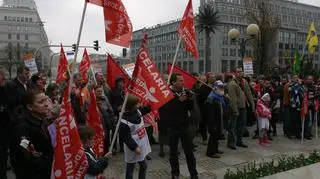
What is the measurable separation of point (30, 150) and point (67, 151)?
1.13ft

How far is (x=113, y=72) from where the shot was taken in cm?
852

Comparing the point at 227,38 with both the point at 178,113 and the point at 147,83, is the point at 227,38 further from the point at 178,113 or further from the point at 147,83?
the point at 147,83

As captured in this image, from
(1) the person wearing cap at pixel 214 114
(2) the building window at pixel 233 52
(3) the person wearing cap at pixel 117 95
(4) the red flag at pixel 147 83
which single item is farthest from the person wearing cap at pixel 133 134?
(2) the building window at pixel 233 52

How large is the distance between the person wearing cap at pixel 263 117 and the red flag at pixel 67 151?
7.66m

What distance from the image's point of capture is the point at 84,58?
10391 millimetres

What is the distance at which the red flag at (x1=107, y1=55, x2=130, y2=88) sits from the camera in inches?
328

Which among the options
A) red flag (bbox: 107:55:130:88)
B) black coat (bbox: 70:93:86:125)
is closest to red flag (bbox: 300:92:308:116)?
red flag (bbox: 107:55:130:88)

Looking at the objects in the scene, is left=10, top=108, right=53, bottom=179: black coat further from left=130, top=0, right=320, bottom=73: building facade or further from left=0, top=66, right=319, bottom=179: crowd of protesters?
left=130, top=0, right=320, bottom=73: building facade

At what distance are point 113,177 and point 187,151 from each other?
1651mm

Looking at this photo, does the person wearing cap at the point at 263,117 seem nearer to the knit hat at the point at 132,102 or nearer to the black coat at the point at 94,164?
the knit hat at the point at 132,102

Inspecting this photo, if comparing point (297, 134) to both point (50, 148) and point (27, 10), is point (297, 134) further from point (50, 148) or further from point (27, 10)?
point (27, 10)

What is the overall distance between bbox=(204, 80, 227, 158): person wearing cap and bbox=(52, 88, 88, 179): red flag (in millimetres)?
5047

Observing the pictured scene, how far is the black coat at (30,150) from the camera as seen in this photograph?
3676 mm

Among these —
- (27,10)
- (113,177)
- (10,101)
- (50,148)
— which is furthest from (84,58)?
(27,10)
